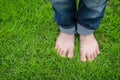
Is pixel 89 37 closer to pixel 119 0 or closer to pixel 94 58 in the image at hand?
pixel 94 58

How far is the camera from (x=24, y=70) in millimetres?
1744

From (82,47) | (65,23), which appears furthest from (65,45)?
(65,23)

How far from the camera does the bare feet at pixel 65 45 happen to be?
1.81m

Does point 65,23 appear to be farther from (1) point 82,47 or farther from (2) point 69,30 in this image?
(1) point 82,47

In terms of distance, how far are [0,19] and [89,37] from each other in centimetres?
67

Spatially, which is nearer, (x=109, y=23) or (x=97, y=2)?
(x=97, y=2)

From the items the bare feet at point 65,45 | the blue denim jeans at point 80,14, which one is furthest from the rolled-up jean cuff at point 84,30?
the bare feet at point 65,45

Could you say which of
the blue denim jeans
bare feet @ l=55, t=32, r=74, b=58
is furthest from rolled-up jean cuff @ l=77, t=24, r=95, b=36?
bare feet @ l=55, t=32, r=74, b=58

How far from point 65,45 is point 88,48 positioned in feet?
0.52

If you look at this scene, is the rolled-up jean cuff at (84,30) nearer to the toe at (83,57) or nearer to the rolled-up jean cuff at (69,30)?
the rolled-up jean cuff at (69,30)

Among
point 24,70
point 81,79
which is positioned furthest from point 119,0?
point 24,70

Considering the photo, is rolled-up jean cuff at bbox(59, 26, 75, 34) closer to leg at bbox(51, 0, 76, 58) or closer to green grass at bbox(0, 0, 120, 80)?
leg at bbox(51, 0, 76, 58)

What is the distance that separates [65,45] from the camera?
1.83 metres

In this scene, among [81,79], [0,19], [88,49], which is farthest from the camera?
[0,19]
